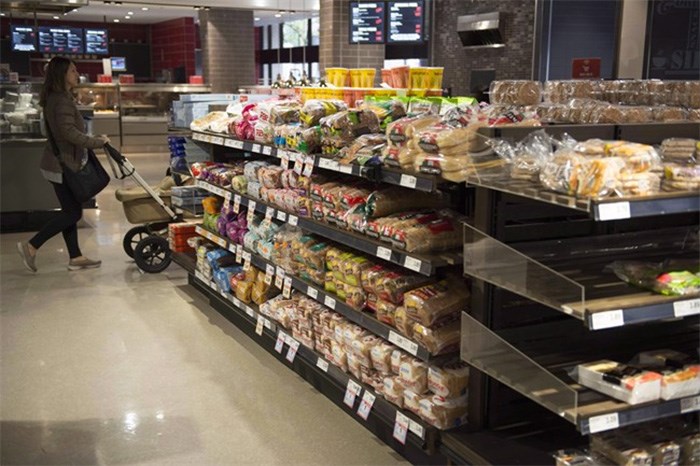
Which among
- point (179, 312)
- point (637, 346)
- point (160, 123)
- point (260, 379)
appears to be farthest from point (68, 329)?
point (160, 123)

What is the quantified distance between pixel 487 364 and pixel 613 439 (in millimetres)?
512

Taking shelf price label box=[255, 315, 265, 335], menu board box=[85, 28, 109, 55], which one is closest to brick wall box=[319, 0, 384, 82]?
shelf price label box=[255, 315, 265, 335]

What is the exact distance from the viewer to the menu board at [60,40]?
1905 centimetres

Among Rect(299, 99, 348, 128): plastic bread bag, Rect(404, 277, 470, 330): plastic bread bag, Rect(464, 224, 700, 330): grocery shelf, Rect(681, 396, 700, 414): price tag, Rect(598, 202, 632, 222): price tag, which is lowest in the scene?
Rect(681, 396, 700, 414): price tag

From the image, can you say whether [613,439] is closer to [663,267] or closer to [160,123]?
[663,267]

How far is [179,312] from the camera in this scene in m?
5.63

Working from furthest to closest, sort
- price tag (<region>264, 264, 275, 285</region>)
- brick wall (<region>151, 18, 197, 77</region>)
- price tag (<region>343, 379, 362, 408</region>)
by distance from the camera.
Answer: brick wall (<region>151, 18, 197, 77</region>) → price tag (<region>264, 264, 275, 285</region>) → price tag (<region>343, 379, 362, 408</region>)

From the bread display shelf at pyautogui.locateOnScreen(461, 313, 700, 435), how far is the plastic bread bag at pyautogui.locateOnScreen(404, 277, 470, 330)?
24cm

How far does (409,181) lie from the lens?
10.4 ft

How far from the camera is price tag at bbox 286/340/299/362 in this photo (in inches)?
167

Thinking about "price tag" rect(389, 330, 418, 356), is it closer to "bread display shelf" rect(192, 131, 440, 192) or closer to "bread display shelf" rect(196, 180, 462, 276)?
"bread display shelf" rect(196, 180, 462, 276)

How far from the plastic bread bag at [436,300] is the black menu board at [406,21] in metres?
7.37

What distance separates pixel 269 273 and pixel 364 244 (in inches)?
47.9

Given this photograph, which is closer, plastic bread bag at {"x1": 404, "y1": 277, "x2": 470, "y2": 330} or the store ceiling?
plastic bread bag at {"x1": 404, "y1": 277, "x2": 470, "y2": 330}
